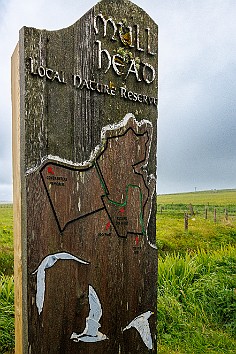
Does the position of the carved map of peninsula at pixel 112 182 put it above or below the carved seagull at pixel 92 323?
above

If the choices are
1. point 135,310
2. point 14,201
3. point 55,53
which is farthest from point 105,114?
point 135,310

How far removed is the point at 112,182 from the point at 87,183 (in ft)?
0.85

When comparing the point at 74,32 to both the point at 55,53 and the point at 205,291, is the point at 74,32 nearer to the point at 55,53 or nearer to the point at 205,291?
the point at 55,53

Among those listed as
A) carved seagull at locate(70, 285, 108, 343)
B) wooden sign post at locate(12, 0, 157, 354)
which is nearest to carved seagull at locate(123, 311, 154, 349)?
wooden sign post at locate(12, 0, 157, 354)

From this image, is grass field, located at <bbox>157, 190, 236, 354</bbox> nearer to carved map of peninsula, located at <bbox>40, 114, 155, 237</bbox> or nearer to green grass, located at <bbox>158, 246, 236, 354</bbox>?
green grass, located at <bbox>158, 246, 236, 354</bbox>

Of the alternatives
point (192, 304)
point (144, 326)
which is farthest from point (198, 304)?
point (144, 326)

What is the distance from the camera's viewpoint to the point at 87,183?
327 cm

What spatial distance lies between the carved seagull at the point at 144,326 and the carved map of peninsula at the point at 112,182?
0.77 m

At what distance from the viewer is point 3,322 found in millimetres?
4461

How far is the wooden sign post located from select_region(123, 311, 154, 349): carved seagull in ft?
0.04

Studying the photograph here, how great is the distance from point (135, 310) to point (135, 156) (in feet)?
4.54

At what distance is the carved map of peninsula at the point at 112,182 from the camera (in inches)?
123

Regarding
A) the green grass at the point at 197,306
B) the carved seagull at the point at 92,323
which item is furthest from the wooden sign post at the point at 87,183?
the green grass at the point at 197,306

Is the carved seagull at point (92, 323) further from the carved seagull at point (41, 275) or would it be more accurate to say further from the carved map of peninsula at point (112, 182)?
the carved map of peninsula at point (112, 182)
